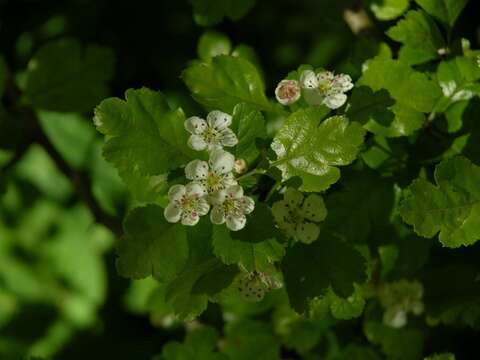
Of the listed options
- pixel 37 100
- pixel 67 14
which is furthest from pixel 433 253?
pixel 67 14

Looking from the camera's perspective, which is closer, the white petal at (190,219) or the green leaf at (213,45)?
the white petal at (190,219)

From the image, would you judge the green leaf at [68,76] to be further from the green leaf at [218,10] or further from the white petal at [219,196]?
the white petal at [219,196]

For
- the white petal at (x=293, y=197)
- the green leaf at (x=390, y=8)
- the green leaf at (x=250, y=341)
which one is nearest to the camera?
the white petal at (x=293, y=197)

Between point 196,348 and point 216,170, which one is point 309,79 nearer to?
point 216,170

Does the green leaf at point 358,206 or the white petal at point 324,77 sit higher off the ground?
the white petal at point 324,77

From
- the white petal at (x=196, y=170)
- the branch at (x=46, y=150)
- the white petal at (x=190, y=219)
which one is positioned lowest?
the branch at (x=46, y=150)

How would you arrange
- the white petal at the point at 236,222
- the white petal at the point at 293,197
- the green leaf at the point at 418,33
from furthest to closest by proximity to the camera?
the green leaf at the point at 418,33 → the white petal at the point at 293,197 → the white petal at the point at 236,222

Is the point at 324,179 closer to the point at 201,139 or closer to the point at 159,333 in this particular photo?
the point at 201,139

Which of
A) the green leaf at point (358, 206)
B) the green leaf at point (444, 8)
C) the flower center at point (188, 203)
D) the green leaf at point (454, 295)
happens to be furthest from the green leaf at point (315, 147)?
the green leaf at point (454, 295)
